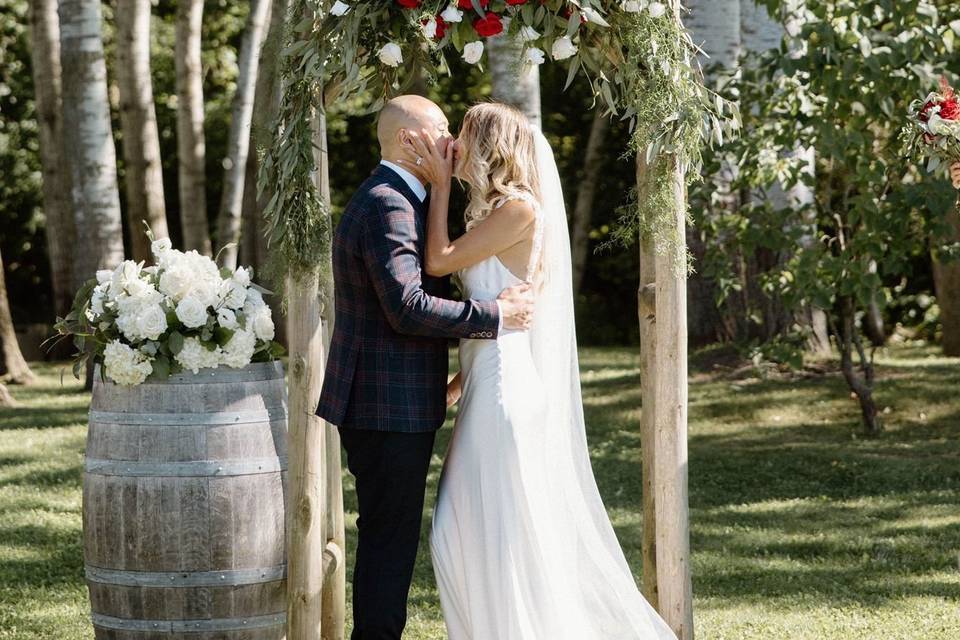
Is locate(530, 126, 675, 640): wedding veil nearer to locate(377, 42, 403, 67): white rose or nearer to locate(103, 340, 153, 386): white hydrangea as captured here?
locate(377, 42, 403, 67): white rose

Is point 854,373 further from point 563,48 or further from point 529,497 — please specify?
point 563,48

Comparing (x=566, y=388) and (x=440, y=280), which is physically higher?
(x=440, y=280)

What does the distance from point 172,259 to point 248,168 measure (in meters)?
10.5

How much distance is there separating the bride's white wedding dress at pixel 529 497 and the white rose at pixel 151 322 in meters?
1.03

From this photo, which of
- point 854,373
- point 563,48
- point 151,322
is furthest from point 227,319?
point 854,373

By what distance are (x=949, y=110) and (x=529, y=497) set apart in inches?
75.4

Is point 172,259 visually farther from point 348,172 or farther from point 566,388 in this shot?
point 348,172

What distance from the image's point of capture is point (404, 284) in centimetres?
380

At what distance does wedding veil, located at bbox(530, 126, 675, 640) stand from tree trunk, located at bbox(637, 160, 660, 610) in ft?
0.56

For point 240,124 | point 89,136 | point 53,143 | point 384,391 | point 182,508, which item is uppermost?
point 240,124

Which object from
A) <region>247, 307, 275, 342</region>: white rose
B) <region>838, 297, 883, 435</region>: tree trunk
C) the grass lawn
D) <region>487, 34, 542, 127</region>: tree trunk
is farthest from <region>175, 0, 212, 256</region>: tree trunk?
<region>247, 307, 275, 342</region>: white rose

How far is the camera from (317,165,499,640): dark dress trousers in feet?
12.8

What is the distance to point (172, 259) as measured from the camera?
4344 millimetres

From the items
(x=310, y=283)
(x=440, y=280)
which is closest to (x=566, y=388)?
(x=440, y=280)
